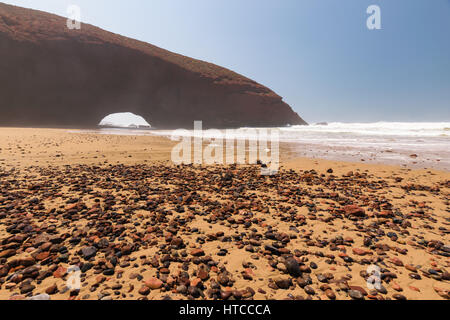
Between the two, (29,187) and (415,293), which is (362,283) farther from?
(29,187)

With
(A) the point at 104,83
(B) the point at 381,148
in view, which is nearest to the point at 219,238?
(B) the point at 381,148

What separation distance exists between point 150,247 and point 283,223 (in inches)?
102

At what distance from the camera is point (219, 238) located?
11.5 ft

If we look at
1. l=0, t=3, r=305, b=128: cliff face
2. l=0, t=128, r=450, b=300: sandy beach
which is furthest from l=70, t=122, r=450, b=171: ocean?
l=0, t=3, r=305, b=128: cliff face

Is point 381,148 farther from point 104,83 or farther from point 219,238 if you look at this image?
point 104,83

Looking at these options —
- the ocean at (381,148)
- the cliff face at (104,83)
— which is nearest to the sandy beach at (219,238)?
the ocean at (381,148)

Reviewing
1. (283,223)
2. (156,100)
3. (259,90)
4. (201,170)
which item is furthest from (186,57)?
(283,223)

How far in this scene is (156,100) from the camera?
66.7 m

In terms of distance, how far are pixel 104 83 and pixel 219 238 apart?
70201mm

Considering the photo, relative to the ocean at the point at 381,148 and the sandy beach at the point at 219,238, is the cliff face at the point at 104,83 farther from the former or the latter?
the sandy beach at the point at 219,238

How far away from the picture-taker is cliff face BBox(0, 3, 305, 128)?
47.2 m

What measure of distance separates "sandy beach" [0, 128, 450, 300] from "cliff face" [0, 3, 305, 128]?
53816 mm

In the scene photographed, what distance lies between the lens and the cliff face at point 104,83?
47.2 metres

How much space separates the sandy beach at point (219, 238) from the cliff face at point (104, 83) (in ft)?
177
